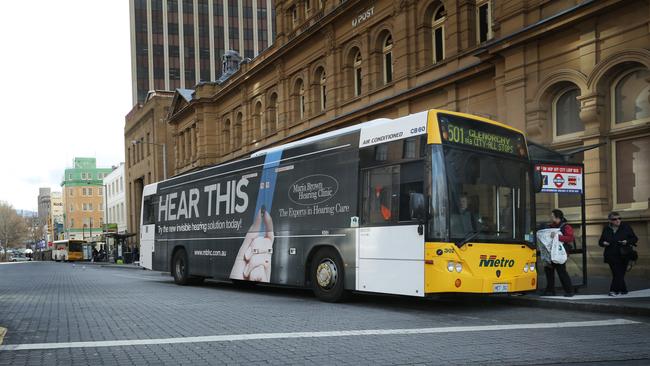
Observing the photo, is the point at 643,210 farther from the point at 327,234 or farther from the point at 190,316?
the point at 190,316

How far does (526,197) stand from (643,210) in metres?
5.63

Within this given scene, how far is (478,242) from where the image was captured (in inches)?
397

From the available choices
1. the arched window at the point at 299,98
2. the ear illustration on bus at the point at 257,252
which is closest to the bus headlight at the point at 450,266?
the ear illustration on bus at the point at 257,252

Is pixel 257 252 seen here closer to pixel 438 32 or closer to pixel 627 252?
pixel 627 252

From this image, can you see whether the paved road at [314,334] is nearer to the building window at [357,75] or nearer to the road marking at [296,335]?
the road marking at [296,335]

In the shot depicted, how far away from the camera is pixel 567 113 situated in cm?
1750

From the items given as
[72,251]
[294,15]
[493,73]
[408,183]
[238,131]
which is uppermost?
[294,15]

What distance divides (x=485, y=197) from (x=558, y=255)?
7.96ft

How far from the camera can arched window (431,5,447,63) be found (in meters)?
22.9

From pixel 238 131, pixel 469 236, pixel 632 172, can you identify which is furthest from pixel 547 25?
pixel 238 131

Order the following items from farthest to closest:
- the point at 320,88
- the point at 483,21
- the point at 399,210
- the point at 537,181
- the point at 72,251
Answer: the point at 72,251 < the point at 320,88 < the point at 483,21 < the point at 537,181 < the point at 399,210

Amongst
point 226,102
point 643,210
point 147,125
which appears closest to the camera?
point 643,210

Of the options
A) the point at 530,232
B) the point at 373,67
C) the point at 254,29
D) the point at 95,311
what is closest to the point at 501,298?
the point at 530,232

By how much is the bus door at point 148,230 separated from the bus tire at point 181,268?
6.24ft
